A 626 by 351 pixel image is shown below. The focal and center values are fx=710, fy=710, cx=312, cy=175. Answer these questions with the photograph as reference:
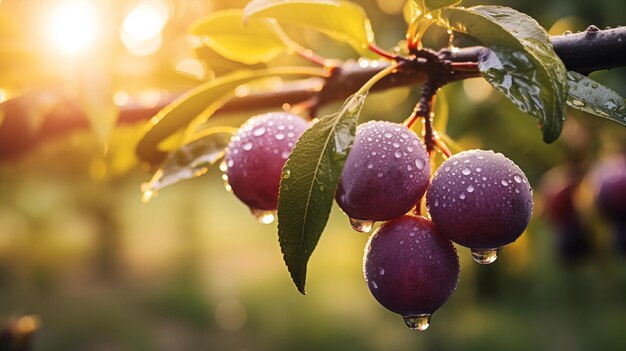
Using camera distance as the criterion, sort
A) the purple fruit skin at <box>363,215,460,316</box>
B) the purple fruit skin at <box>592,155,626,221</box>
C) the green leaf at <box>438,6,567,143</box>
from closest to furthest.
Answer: the green leaf at <box>438,6,567,143</box>, the purple fruit skin at <box>363,215,460,316</box>, the purple fruit skin at <box>592,155,626,221</box>

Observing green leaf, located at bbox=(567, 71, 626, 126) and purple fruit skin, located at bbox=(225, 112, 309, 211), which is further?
purple fruit skin, located at bbox=(225, 112, 309, 211)

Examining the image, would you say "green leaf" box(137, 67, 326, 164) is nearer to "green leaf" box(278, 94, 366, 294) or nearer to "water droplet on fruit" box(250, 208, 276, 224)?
"water droplet on fruit" box(250, 208, 276, 224)

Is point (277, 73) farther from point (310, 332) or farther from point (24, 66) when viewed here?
point (310, 332)

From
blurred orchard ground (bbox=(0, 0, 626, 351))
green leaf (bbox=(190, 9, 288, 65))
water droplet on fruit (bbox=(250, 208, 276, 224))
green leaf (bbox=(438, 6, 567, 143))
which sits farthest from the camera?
blurred orchard ground (bbox=(0, 0, 626, 351))

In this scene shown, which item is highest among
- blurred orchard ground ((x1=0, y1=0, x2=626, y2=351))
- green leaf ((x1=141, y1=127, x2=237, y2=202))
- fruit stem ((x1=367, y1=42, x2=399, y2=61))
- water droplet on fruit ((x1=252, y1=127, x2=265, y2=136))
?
fruit stem ((x1=367, y1=42, x2=399, y2=61))

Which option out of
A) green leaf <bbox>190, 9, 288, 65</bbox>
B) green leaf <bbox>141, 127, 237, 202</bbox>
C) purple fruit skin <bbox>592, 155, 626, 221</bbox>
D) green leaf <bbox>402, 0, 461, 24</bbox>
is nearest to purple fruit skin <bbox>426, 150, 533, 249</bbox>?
green leaf <bbox>402, 0, 461, 24</bbox>

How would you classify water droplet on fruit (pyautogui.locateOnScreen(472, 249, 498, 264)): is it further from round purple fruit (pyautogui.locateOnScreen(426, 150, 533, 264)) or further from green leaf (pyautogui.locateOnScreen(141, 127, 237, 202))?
green leaf (pyautogui.locateOnScreen(141, 127, 237, 202))

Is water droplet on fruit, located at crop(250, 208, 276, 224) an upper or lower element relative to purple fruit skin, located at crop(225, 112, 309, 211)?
lower

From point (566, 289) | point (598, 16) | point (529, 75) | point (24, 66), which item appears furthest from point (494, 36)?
point (566, 289)

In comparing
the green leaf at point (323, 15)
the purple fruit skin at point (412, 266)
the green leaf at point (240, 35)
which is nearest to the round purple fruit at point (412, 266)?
the purple fruit skin at point (412, 266)
